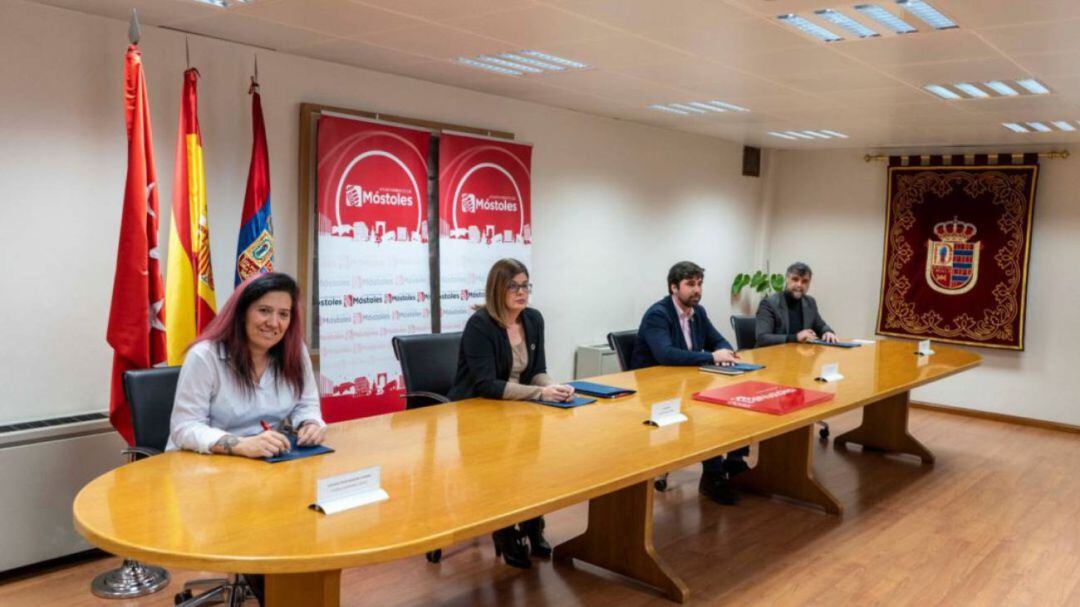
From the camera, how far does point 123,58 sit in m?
3.77

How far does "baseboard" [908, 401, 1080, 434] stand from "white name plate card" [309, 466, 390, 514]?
662 cm

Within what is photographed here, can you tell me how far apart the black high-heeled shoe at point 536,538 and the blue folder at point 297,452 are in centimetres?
132

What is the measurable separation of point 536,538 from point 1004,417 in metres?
5.30

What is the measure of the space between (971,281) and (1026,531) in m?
3.55

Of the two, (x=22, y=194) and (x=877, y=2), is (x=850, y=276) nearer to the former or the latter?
(x=877, y=2)

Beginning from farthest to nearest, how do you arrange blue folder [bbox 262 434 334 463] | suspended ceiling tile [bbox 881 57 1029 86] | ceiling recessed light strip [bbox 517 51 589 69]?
ceiling recessed light strip [bbox 517 51 589 69], suspended ceiling tile [bbox 881 57 1029 86], blue folder [bbox 262 434 334 463]

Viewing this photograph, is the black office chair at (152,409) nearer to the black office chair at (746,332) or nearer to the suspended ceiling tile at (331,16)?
the suspended ceiling tile at (331,16)

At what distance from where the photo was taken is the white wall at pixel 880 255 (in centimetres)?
687

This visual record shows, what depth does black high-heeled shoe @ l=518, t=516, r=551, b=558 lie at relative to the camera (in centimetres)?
362

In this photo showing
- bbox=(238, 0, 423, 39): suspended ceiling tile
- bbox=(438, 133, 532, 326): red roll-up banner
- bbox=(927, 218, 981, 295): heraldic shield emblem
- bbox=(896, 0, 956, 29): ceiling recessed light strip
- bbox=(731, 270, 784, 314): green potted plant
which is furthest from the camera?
bbox=(731, 270, 784, 314): green potted plant

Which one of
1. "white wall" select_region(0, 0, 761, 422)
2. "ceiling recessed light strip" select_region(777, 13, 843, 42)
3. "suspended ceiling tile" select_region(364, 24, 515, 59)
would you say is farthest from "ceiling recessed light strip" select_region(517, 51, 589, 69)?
"ceiling recessed light strip" select_region(777, 13, 843, 42)

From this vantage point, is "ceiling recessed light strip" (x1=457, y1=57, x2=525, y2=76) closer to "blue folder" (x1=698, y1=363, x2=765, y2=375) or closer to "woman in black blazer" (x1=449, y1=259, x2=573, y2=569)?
"woman in black blazer" (x1=449, y1=259, x2=573, y2=569)

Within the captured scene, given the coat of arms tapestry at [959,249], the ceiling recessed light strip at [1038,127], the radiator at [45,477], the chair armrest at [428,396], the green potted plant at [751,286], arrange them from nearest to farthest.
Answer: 1. the radiator at [45,477]
2. the chair armrest at [428,396]
3. the ceiling recessed light strip at [1038,127]
4. the coat of arms tapestry at [959,249]
5. the green potted plant at [751,286]

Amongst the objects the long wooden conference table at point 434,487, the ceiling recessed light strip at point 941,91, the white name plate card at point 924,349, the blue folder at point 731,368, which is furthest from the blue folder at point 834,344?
the ceiling recessed light strip at point 941,91
